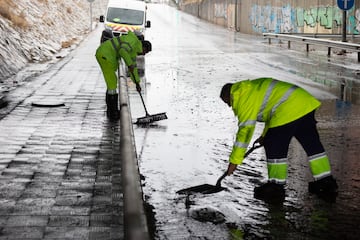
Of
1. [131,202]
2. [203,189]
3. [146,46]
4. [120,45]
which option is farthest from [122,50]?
[131,202]

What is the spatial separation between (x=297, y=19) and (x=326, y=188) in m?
31.4

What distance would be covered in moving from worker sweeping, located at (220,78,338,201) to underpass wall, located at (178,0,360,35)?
81.2ft

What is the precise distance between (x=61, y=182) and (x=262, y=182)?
Answer: 84.9 inches

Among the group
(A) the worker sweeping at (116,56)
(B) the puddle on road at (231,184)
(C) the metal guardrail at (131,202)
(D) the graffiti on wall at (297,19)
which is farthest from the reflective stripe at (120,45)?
(D) the graffiti on wall at (297,19)

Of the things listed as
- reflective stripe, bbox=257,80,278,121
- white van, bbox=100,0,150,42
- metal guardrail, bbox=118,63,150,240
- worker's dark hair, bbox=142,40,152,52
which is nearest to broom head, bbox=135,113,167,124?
worker's dark hair, bbox=142,40,152,52

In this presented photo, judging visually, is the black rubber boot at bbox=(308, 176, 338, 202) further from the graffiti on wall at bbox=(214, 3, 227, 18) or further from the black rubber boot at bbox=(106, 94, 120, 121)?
the graffiti on wall at bbox=(214, 3, 227, 18)

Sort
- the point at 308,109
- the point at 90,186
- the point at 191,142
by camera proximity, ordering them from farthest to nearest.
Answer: the point at 191,142, the point at 90,186, the point at 308,109

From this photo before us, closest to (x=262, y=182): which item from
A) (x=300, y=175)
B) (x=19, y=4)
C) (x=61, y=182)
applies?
(x=300, y=175)

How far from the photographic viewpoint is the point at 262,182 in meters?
6.30

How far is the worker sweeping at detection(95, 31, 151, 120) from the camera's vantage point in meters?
9.58

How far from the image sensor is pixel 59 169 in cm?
659

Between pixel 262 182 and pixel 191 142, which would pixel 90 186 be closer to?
pixel 262 182

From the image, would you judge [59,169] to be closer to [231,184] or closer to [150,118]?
[231,184]

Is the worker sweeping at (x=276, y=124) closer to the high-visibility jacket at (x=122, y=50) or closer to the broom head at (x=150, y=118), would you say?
the broom head at (x=150, y=118)
